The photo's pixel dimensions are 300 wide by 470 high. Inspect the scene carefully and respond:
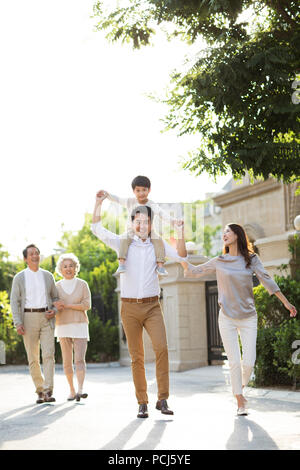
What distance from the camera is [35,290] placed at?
9125mm

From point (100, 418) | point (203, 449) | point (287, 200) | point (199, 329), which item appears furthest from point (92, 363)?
point (203, 449)

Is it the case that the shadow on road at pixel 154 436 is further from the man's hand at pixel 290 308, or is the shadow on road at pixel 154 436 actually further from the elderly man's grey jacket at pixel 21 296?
the elderly man's grey jacket at pixel 21 296

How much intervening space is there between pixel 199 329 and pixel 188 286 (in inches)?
36.5

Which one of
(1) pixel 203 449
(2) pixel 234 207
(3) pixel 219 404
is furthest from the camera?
(2) pixel 234 207

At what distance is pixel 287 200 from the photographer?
70.5 feet

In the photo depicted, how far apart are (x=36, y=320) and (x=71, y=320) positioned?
1.37 ft

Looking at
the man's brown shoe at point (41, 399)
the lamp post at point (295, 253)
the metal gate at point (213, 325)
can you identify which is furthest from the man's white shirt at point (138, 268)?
the metal gate at point (213, 325)

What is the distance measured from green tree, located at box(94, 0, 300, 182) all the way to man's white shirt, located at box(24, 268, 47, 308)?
8.65ft

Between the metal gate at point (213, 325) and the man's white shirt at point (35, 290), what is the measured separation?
22.0 feet

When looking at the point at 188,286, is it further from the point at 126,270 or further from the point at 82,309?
the point at 126,270

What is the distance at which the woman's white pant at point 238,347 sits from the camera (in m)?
7.07

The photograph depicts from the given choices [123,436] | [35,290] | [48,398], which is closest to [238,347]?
[123,436]

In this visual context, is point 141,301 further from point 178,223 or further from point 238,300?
point 238,300

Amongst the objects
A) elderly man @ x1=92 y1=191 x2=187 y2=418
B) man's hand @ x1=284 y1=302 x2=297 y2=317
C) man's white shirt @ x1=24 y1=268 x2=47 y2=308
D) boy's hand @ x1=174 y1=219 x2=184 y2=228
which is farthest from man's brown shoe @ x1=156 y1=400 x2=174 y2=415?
man's white shirt @ x1=24 y1=268 x2=47 y2=308
